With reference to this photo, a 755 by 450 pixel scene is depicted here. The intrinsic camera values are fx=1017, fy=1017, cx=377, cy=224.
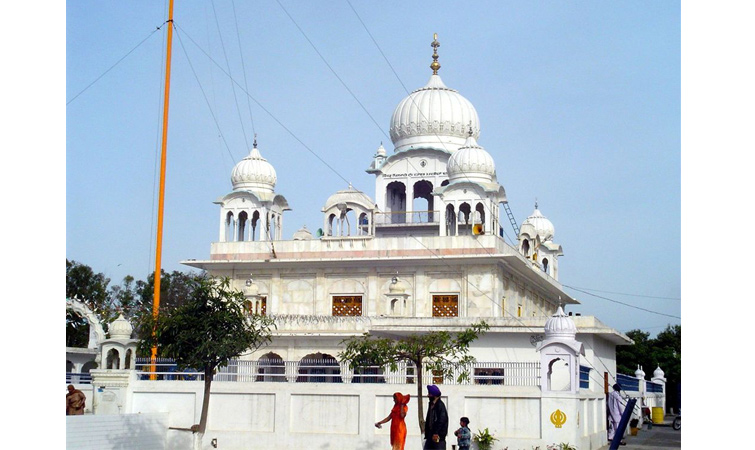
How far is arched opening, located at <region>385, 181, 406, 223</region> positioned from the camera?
124 feet

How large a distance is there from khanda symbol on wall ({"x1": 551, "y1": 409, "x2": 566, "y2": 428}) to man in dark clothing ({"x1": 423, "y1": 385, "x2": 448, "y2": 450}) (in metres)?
4.57

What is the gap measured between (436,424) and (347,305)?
17.7m

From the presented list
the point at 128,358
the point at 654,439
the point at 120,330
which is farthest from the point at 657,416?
the point at 120,330

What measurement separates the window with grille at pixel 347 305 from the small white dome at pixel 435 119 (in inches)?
302

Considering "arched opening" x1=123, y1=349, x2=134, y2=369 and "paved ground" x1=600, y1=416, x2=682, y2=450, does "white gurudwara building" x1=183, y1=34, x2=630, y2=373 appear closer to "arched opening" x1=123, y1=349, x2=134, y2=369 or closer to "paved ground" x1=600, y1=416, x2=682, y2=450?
"paved ground" x1=600, y1=416, x2=682, y2=450

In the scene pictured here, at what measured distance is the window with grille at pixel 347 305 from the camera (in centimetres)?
3250

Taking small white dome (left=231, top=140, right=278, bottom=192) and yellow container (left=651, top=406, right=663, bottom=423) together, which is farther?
small white dome (left=231, top=140, right=278, bottom=192)

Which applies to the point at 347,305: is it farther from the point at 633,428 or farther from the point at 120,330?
the point at 633,428

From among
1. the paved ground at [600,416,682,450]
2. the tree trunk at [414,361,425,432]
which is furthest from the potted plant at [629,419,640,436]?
the tree trunk at [414,361,425,432]

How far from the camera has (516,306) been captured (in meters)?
34.0

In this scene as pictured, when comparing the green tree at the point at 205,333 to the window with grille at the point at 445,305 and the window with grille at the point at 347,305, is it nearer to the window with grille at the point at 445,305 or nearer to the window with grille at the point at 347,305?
the window with grille at the point at 445,305

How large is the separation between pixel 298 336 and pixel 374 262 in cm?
377
